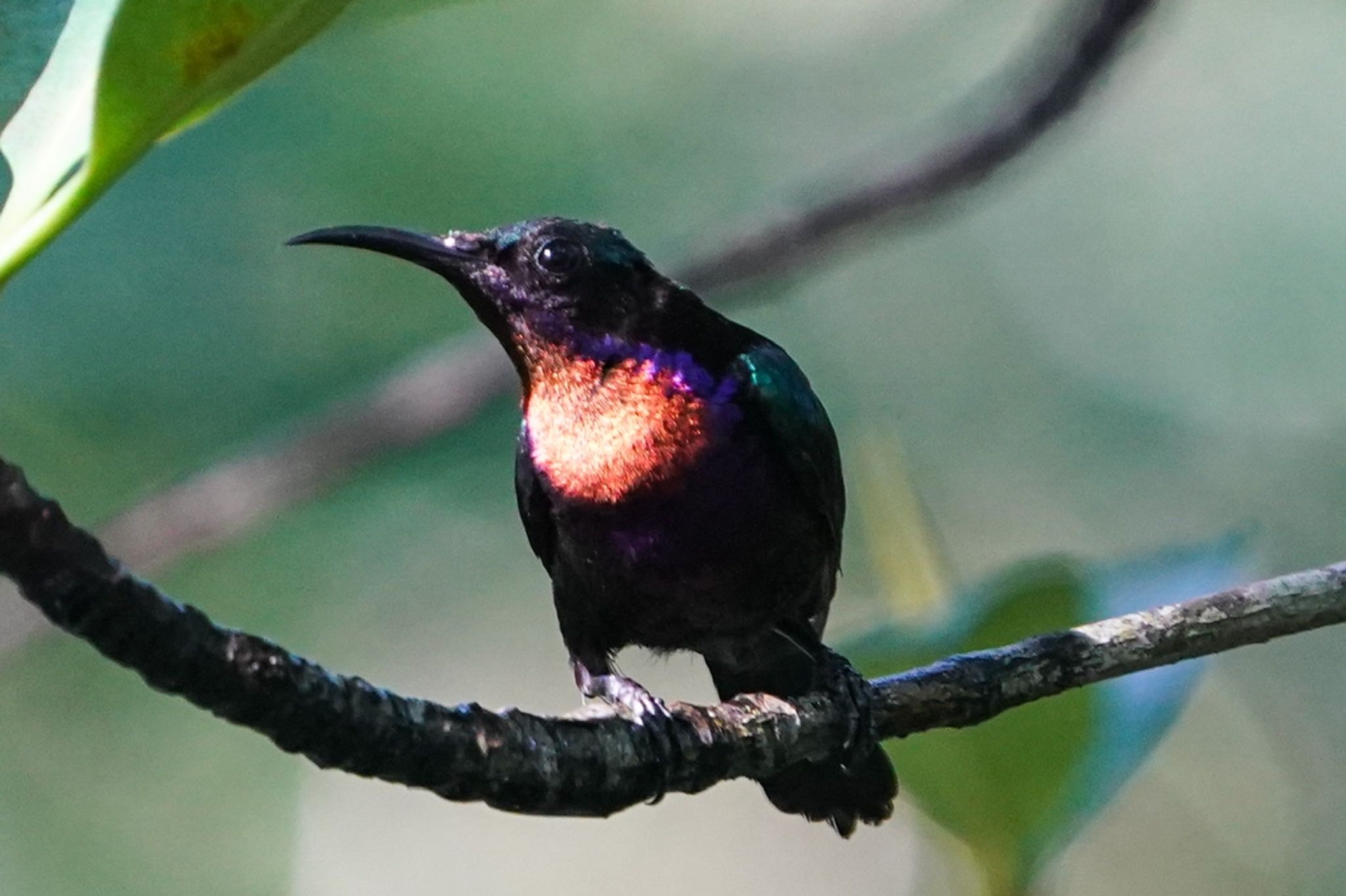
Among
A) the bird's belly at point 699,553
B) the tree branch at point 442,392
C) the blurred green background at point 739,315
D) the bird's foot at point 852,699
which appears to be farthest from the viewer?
the blurred green background at point 739,315

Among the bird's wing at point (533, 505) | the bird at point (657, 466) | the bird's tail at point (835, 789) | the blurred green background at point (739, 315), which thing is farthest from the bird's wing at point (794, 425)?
the blurred green background at point (739, 315)

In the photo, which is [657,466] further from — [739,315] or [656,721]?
[739,315]

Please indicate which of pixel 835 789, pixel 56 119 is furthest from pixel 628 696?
pixel 56 119

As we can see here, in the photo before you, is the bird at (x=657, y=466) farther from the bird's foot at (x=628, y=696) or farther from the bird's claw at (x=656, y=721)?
the bird's claw at (x=656, y=721)

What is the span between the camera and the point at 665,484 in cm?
243

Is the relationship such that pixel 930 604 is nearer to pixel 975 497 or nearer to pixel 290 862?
pixel 290 862

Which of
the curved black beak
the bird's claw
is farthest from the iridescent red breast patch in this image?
the bird's claw

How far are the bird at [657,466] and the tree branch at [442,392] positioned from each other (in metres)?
0.36

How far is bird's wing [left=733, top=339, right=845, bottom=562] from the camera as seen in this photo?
257 centimetres

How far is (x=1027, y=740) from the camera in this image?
199cm

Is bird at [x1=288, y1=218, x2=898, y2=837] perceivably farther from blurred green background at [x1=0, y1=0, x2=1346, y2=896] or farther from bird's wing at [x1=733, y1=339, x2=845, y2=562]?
blurred green background at [x1=0, y1=0, x2=1346, y2=896]

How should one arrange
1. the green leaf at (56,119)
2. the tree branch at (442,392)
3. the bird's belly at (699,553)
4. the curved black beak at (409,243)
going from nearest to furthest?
1. the green leaf at (56,119)
2. the curved black beak at (409,243)
3. the bird's belly at (699,553)
4. the tree branch at (442,392)

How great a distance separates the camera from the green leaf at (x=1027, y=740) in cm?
193

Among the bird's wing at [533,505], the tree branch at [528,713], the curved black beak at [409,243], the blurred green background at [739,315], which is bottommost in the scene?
the tree branch at [528,713]
